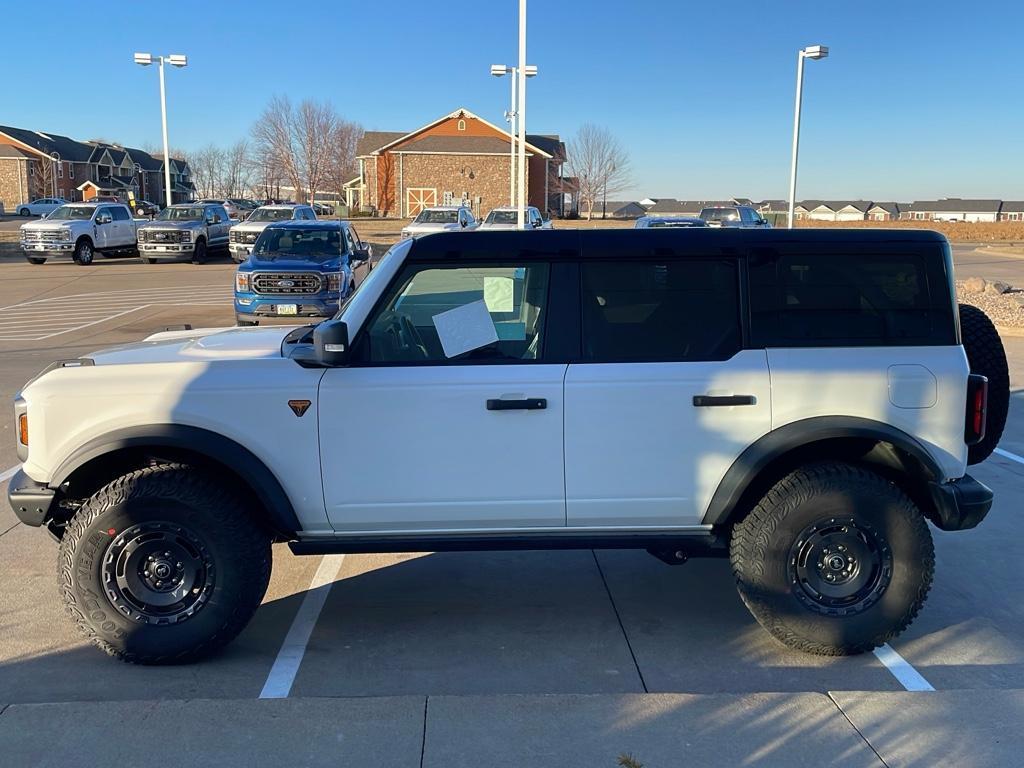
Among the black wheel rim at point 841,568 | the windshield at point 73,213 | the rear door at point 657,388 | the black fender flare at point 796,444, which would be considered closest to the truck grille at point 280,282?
the rear door at point 657,388

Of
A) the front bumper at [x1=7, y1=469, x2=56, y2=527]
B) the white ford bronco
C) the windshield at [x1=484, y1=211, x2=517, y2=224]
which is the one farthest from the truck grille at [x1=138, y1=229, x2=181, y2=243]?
the front bumper at [x1=7, y1=469, x2=56, y2=527]

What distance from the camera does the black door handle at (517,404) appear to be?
3783 millimetres

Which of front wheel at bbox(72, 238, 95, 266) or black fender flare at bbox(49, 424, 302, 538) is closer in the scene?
black fender flare at bbox(49, 424, 302, 538)

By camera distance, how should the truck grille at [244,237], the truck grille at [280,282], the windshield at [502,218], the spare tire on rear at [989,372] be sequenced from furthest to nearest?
1. the windshield at [502,218]
2. the truck grille at [244,237]
3. the truck grille at [280,282]
4. the spare tire on rear at [989,372]

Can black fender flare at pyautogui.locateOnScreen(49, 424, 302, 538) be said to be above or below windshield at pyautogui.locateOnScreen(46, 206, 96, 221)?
below

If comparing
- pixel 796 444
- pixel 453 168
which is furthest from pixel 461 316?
pixel 453 168

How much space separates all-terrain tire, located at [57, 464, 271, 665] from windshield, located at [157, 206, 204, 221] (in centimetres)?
2742

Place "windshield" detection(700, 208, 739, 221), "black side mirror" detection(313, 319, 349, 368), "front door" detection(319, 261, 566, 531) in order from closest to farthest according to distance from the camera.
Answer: "black side mirror" detection(313, 319, 349, 368)
"front door" detection(319, 261, 566, 531)
"windshield" detection(700, 208, 739, 221)

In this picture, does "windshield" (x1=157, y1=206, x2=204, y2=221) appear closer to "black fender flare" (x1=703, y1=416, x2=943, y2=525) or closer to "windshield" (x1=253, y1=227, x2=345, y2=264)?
"windshield" (x1=253, y1=227, x2=345, y2=264)

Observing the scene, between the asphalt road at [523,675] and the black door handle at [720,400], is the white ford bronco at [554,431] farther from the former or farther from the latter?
the asphalt road at [523,675]

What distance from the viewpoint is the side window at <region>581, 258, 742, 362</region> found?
3.91 meters

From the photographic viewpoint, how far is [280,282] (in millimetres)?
13477

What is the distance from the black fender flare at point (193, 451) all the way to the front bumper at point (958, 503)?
112 inches

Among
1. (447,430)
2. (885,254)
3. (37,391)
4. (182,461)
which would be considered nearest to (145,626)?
(182,461)
